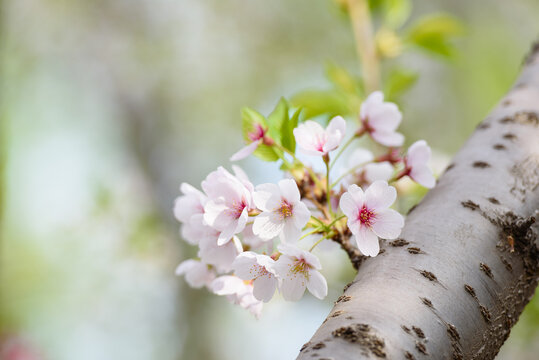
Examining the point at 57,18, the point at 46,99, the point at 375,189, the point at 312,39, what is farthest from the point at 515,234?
the point at 46,99

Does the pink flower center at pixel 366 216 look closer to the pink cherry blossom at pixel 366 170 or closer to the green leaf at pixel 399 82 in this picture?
the pink cherry blossom at pixel 366 170

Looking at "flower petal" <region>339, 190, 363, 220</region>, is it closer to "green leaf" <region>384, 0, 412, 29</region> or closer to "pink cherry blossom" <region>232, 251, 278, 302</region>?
"pink cherry blossom" <region>232, 251, 278, 302</region>

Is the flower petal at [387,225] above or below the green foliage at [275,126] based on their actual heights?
below

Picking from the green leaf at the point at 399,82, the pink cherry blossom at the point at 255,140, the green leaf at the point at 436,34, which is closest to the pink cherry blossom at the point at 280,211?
the pink cherry blossom at the point at 255,140

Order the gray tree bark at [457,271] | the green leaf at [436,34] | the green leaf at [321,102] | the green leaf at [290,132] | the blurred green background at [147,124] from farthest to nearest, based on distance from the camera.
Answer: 1. the blurred green background at [147,124]
2. the green leaf at [436,34]
3. the green leaf at [321,102]
4. the green leaf at [290,132]
5. the gray tree bark at [457,271]

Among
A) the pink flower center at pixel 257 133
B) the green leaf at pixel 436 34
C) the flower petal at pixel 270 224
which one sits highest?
the green leaf at pixel 436 34

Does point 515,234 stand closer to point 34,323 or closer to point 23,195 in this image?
point 34,323
